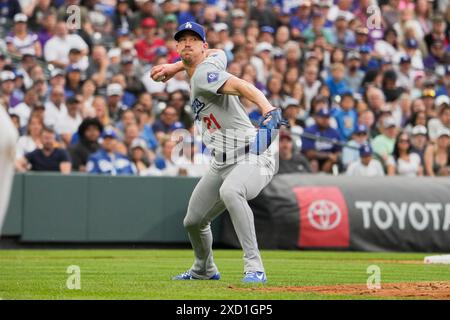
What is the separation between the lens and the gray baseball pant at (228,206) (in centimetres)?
913

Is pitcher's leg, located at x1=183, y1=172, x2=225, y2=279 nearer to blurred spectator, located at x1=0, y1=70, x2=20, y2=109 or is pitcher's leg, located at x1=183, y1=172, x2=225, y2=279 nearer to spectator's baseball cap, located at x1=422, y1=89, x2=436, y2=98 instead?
blurred spectator, located at x1=0, y1=70, x2=20, y2=109

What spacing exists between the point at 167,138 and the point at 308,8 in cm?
663

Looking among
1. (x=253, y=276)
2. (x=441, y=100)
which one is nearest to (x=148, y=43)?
(x=441, y=100)

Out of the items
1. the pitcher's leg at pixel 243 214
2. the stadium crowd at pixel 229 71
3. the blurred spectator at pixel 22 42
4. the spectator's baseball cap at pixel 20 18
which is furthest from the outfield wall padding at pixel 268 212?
the pitcher's leg at pixel 243 214

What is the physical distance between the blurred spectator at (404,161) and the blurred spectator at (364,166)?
44cm

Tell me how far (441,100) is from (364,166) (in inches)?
138

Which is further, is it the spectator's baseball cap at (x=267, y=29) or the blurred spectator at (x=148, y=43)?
the spectator's baseball cap at (x=267, y=29)

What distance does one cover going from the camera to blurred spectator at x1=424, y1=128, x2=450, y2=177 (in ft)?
64.1

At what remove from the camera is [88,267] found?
11.8 metres

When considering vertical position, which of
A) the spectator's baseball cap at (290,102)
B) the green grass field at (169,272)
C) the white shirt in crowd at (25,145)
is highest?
the spectator's baseball cap at (290,102)

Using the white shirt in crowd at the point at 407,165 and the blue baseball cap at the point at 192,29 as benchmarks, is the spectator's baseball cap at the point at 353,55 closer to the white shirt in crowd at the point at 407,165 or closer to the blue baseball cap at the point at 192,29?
the white shirt in crowd at the point at 407,165

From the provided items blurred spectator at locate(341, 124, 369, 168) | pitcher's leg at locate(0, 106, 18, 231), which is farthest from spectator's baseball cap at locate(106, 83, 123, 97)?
pitcher's leg at locate(0, 106, 18, 231)

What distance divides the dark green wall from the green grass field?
692mm

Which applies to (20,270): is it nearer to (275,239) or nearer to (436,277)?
(436,277)
